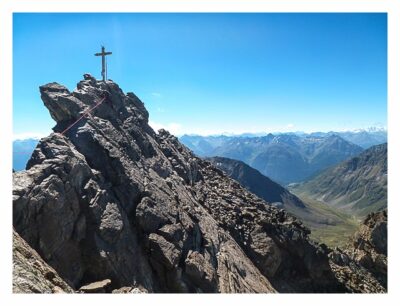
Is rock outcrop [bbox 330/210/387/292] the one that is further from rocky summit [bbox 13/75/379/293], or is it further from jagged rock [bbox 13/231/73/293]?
jagged rock [bbox 13/231/73/293]

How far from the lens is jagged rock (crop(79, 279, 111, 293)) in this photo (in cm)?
1849

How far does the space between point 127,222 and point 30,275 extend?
11437mm

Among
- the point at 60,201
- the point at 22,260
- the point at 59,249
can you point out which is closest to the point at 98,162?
the point at 60,201

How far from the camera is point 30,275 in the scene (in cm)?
1289

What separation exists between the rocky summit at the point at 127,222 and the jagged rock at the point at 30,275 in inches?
2.6

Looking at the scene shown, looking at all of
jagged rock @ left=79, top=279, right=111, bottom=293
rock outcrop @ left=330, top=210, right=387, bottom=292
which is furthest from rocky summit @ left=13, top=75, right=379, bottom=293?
rock outcrop @ left=330, top=210, right=387, bottom=292

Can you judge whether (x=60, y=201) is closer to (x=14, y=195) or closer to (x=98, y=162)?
(x=14, y=195)

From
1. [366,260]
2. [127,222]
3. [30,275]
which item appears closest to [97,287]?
[127,222]

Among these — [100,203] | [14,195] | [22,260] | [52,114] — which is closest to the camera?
[22,260]

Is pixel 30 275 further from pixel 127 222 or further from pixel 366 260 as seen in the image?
pixel 366 260

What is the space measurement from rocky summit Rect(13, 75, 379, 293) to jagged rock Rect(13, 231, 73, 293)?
0.07m

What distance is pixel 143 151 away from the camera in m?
34.2

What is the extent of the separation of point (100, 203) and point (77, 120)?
803 centimetres

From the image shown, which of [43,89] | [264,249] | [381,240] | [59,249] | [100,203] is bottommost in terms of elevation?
[381,240]
